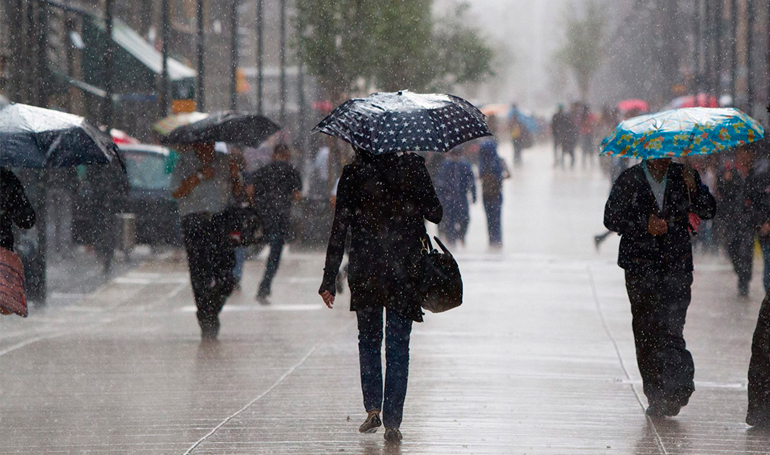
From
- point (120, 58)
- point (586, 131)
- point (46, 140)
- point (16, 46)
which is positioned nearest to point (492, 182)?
point (16, 46)

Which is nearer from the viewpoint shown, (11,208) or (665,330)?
(11,208)

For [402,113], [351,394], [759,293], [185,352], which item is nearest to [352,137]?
[402,113]

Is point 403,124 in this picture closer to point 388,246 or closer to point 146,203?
point 388,246

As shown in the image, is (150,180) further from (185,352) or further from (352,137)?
(352,137)

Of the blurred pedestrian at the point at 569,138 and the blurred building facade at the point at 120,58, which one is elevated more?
the blurred building facade at the point at 120,58

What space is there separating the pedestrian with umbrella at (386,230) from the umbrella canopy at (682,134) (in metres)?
1.12

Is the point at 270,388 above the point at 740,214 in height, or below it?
below

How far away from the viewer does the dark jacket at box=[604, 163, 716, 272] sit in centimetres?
768

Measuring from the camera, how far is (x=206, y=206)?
36.7ft

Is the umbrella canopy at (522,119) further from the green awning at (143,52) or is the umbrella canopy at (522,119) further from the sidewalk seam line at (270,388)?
the sidewalk seam line at (270,388)

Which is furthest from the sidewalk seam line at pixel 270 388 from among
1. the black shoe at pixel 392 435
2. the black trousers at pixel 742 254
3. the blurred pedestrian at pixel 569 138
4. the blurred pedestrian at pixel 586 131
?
the blurred pedestrian at pixel 586 131

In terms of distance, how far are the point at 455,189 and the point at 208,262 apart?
9.51 m

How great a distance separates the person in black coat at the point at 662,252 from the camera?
7.68 m

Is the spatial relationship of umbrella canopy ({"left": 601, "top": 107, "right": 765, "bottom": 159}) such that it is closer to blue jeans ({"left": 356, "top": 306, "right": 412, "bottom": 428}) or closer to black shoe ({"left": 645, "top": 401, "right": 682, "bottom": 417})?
black shoe ({"left": 645, "top": 401, "right": 682, "bottom": 417})
